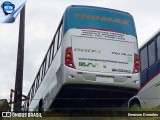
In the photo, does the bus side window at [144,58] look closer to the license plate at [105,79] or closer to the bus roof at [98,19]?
the bus roof at [98,19]

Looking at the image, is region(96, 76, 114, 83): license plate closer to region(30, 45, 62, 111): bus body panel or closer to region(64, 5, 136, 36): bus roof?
region(30, 45, 62, 111): bus body panel

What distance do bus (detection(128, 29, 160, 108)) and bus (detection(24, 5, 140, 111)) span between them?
1.50m

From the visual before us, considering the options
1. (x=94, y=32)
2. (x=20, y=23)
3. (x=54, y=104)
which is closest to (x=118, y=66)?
(x=94, y=32)

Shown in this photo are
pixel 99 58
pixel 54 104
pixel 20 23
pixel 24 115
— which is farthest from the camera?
pixel 20 23

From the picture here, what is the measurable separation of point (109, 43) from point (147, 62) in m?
3.22

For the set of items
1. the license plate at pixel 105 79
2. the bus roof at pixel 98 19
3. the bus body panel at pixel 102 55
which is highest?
the bus roof at pixel 98 19

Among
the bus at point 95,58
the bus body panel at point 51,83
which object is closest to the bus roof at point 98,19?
the bus at point 95,58

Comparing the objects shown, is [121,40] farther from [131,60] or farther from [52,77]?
[52,77]

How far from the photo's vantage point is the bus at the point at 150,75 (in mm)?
14438

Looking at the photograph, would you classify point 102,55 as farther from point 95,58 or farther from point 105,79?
point 105,79

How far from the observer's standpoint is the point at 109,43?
42.8ft

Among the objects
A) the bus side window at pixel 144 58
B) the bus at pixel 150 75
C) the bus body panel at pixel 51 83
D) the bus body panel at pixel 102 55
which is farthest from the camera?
the bus side window at pixel 144 58

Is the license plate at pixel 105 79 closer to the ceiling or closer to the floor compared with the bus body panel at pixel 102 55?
closer to the floor

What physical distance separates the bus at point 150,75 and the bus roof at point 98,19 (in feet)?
5.39
